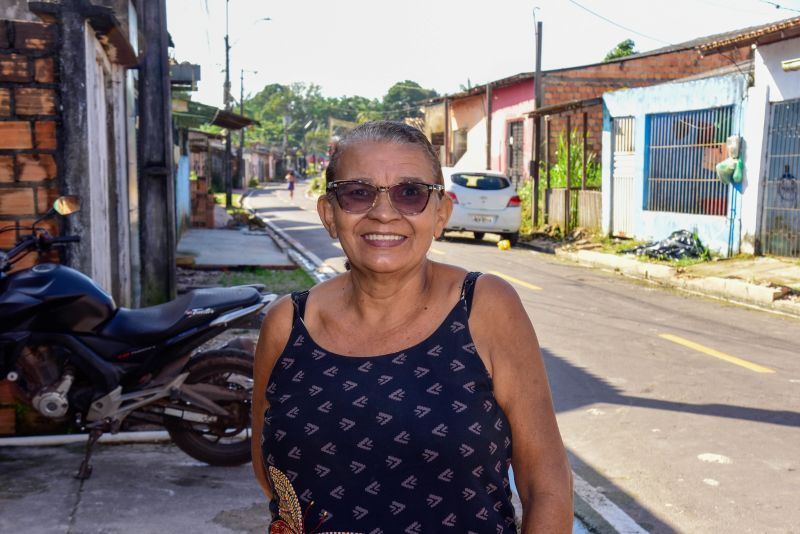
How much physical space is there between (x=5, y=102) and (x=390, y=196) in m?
4.17

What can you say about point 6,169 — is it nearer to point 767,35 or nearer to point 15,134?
point 15,134

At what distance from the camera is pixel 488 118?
3006 centimetres

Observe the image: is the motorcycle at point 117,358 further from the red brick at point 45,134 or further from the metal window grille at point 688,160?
the metal window grille at point 688,160

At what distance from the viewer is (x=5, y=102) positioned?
5574 mm

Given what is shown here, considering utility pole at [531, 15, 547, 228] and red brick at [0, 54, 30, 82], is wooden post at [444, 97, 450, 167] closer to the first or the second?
utility pole at [531, 15, 547, 228]

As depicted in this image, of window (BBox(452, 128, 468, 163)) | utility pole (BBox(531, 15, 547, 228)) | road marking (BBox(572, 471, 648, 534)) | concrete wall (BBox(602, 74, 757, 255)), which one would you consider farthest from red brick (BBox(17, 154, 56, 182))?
window (BBox(452, 128, 468, 163))

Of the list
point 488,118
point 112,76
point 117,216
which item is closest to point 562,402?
point 117,216

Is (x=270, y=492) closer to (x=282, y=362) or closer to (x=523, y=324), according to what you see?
(x=282, y=362)

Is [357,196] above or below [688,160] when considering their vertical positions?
below

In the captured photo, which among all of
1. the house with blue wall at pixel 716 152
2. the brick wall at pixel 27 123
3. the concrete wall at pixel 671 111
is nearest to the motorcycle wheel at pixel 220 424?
the brick wall at pixel 27 123

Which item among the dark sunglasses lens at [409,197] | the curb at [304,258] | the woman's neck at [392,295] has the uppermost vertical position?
the dark sunglasses lens at [409,197]

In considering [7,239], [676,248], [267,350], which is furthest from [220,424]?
[676,248]

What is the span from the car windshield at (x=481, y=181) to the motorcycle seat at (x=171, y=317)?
1628 cm

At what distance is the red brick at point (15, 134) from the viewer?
5.58 metres
